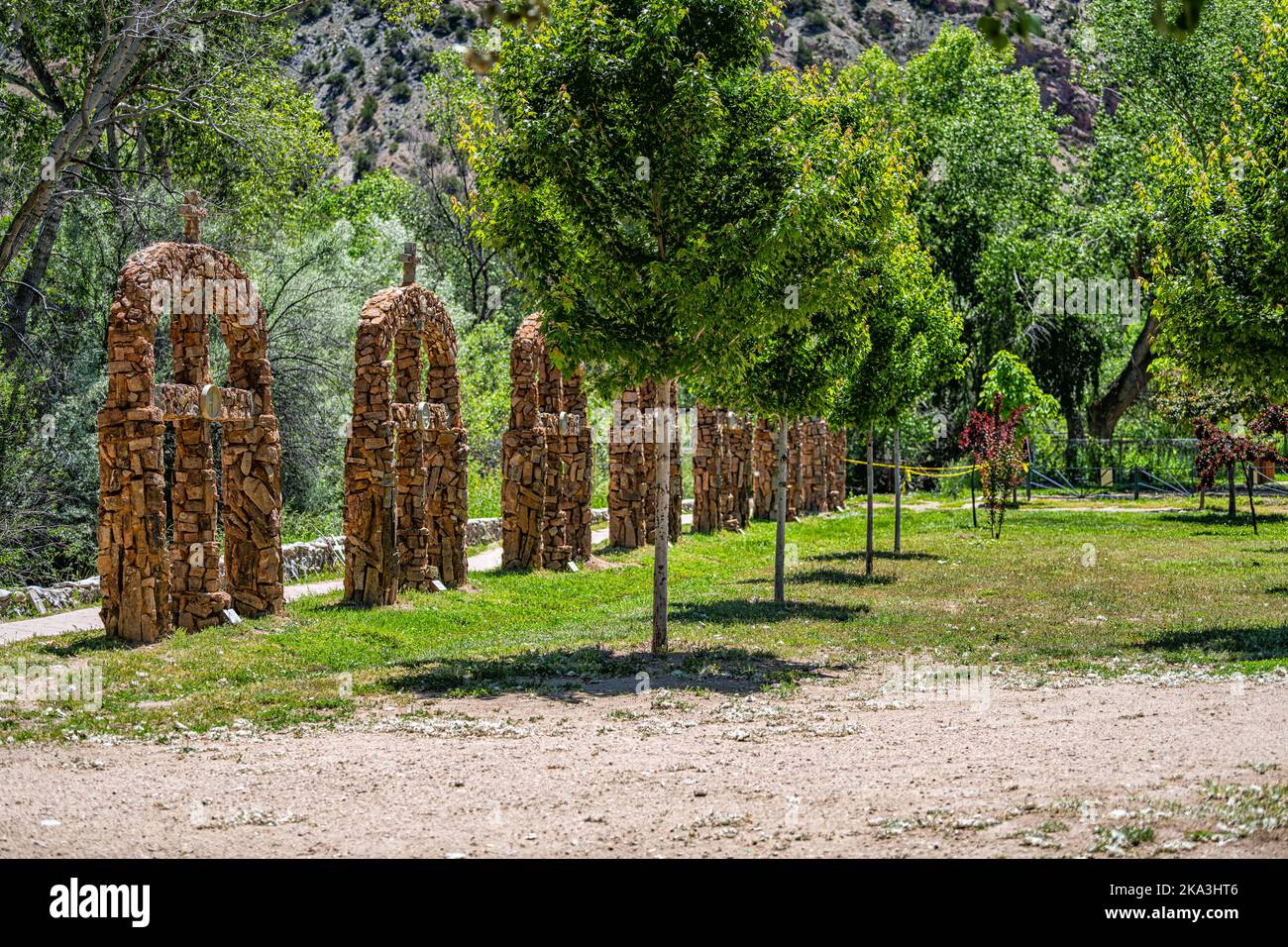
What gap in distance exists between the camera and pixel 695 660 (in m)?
12.6

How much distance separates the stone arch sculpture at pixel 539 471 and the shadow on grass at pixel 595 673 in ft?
22.2

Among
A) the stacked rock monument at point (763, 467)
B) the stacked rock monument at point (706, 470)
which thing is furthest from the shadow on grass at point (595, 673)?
the stacked rock monument at point (763, 467)

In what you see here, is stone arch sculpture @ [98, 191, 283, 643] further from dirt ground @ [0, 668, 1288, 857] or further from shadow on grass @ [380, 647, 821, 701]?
dirt ground @ [0, 668, 1288, 857]

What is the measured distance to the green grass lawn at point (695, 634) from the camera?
11.2 meters

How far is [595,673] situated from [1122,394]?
36002mm

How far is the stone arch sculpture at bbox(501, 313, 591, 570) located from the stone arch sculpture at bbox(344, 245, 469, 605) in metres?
1.90

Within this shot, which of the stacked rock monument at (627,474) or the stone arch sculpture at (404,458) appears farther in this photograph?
the stacked rock monument at (627,474)

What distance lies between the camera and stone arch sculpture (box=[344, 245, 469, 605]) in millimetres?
15742

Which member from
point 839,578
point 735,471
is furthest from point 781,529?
point 735,471

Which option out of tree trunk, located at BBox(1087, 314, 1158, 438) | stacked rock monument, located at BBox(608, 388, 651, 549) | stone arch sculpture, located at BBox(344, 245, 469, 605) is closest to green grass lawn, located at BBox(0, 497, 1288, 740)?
stone arch sculpture, located at BBox(344, 245, 469, 605)

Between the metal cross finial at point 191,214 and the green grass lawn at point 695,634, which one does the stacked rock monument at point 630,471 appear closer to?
the green grass lawn at point 695,634

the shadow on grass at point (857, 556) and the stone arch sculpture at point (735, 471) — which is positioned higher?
the stone arch sculpture at point (735, 471)

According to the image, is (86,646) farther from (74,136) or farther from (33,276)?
(33,276)
